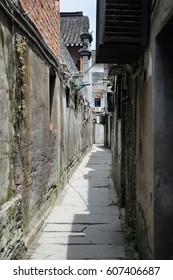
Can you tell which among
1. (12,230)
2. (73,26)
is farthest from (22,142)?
(73,26)

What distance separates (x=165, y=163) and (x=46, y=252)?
2385mm

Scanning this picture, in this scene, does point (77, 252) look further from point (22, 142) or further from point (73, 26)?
point (73, 26)

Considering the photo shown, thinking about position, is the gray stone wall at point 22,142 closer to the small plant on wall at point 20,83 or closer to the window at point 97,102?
the small plant on wall at point 20,83

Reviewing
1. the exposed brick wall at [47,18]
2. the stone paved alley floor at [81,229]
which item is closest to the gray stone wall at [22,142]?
the stone paved alley floor at [81,229]

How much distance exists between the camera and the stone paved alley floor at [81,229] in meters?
4.95

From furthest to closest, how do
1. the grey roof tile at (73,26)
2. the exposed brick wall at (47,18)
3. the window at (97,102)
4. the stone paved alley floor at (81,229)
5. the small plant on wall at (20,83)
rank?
the window at (97,102)
the grey roof tile at (73,26)
the exposed brick wall at (47,18)
the stone paved alley floor at (81,229)
the small plant on wall at (20,83)

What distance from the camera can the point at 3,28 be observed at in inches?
164

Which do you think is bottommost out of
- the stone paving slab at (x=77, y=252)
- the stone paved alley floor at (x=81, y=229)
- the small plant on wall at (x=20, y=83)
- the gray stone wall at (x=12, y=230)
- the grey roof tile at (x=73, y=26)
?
the stone paved alley floor at (x=81, y=229)

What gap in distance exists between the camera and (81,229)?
6.11m

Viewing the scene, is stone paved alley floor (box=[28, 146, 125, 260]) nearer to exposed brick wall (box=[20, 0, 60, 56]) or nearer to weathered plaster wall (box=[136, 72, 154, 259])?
weathered plaster wall (box=[136, 72, 154, 259])

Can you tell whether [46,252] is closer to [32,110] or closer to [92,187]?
[32,110]

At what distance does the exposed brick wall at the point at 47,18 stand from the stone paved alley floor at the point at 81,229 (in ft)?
11.4

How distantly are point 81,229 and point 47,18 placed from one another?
4.24 meters

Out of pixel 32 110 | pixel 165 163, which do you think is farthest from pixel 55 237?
pixel 165 163
